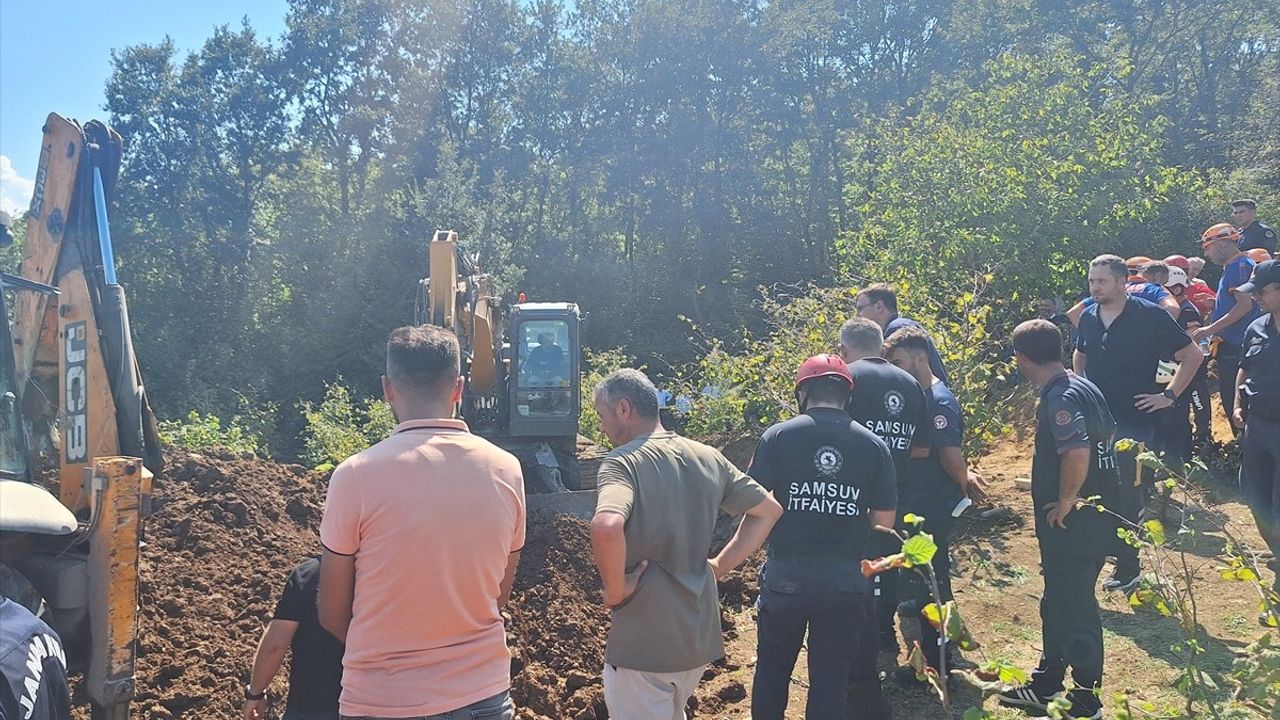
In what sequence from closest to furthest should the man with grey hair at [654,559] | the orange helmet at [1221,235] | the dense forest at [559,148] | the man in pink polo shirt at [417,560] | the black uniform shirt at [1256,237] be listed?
1. the man in pink polo shirt at [417,560]
2. the man with grey hair at [654,559]
3. the orange helmet at [1221,235]
4. the black uniform shirt at [1256,237]
5. the dense forest at [559,148]

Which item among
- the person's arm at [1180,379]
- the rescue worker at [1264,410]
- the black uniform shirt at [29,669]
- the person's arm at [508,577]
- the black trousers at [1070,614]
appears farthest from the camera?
the person's arm at [1180,379]

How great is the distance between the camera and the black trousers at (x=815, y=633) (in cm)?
371

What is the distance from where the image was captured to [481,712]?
8.68ft

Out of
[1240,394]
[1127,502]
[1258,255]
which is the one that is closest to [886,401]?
[1127,502]

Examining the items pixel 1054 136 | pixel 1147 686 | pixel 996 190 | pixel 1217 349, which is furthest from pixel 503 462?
pixel 1054 136

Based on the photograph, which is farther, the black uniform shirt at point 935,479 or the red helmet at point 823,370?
the black uniform shirt at point 935,479

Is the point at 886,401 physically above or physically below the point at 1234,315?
below

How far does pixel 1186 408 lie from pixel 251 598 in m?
6.69

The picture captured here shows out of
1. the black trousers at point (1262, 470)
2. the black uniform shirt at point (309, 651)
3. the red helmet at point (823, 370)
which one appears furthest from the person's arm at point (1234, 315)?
the black uniform shirt at point (309, 651)

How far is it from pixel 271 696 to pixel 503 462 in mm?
2960

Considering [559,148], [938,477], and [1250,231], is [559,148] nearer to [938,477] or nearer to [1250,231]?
[1250,231]

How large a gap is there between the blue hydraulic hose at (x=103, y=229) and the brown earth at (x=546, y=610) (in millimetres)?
2138

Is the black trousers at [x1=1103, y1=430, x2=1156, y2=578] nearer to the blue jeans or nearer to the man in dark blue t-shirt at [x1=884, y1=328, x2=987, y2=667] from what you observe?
the man in dark blue t-shirt at [x1=884, y1=328, x2=987, y2=667]

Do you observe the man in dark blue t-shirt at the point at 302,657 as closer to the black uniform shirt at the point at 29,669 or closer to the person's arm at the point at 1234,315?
the black uniform shirt at the point at 29,669
